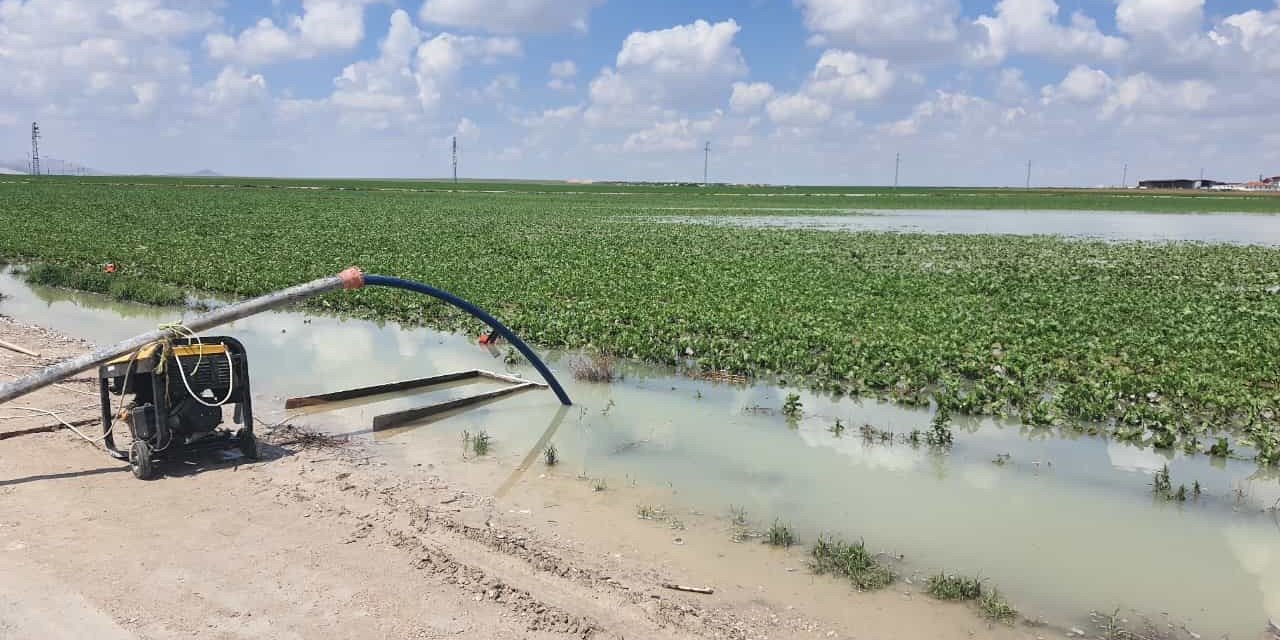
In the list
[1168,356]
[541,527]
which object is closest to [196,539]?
[541,527]

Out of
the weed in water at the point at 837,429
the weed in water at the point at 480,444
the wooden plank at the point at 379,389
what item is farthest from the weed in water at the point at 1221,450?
the wooden plank at the point at 379,389

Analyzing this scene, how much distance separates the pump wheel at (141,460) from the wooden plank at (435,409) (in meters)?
2.56

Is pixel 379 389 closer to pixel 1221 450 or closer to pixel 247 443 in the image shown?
pixel 247 443

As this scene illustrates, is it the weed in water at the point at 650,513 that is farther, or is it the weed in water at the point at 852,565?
the weed in water at the point at 650,513

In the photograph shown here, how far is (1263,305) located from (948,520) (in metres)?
14.5

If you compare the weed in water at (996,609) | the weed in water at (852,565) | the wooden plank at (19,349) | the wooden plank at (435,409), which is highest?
the wooden plank at (19,349)

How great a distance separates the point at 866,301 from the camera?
17578 mm

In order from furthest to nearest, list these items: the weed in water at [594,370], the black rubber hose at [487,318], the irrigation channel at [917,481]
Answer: the weed in water at [594,370], the black rubber hose at [487,318], the irrigation channel at [917,481]

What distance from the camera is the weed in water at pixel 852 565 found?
20.1 ft

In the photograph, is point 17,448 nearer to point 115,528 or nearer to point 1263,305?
point 115,528

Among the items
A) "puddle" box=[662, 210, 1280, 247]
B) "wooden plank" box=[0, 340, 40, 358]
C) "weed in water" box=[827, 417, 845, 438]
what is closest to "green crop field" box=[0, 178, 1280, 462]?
"weed in water" box=[827, 417, 845, 438]

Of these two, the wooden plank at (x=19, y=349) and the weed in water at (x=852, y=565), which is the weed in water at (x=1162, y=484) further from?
the wooden plank at (x=19, y=349)

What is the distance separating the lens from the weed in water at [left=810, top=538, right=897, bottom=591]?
6.13 m

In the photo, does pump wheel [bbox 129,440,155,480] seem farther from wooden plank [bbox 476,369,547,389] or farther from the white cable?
wooden plank [bbox 476,369,547,389]
